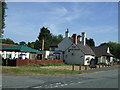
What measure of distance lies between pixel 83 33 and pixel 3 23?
84.5 ft

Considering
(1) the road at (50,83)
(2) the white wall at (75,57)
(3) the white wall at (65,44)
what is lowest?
(1) the road at (50,83)

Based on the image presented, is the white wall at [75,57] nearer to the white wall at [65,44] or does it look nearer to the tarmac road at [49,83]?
the white wall at [65,44]

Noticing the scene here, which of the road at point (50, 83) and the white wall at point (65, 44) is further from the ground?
the white wall at point (65, 44)

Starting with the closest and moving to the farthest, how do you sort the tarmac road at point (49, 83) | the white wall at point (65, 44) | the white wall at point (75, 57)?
1. the tarmac road at point (49, 83)
2. the white wall at point (75, 57)
3. the white wall at point (65, 44)

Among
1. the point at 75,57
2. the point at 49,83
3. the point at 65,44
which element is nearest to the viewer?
the point at 49,83

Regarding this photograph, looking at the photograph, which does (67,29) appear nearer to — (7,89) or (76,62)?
(76,62)

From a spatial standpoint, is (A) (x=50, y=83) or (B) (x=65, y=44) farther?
(B) (x=65, y=44)

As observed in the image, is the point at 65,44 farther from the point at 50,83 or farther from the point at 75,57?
the point at 50,83

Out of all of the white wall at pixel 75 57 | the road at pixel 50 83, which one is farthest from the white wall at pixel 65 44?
the road at pixel 50 83

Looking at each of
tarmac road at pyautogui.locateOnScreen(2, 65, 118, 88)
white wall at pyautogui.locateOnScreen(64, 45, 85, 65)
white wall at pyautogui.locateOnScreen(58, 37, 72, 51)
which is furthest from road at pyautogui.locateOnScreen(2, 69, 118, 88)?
white wall at pyautogui.locateOnScreen(58, 37, 72, 51)

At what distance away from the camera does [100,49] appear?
56.6 metres

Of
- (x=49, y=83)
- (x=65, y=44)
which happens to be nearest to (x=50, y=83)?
(x=49, y=83)

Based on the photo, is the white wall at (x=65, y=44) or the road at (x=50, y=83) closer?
the road at (x=50, y=83)

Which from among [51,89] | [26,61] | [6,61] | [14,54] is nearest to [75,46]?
[14,54]
